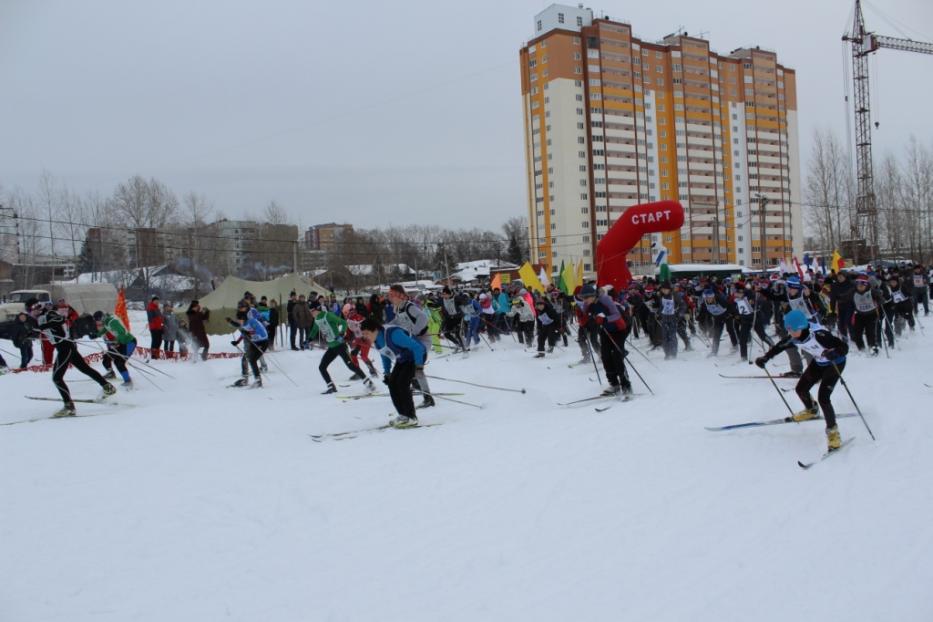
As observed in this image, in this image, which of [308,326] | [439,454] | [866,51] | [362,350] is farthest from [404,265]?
[439,454]

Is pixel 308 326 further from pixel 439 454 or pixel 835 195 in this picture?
pixel 835 195

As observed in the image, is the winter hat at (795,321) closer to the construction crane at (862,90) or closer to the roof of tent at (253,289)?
the roof of tent at (253,289)

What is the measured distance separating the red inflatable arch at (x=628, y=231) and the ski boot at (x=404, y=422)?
1084cm

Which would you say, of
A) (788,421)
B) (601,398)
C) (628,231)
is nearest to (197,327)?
(601,398)

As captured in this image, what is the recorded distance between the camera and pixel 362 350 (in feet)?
42.0

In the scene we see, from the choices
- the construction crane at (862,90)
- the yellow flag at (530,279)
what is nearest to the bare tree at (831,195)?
the construction crane at (862,90)

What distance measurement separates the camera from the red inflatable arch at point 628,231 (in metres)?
18.3

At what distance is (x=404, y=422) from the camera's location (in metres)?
8.48

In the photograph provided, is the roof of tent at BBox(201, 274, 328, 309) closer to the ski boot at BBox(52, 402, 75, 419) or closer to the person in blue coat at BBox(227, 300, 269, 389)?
the person in blue coat at BBox(227, 300, 269, 389)

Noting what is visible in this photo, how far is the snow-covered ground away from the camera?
4016mm

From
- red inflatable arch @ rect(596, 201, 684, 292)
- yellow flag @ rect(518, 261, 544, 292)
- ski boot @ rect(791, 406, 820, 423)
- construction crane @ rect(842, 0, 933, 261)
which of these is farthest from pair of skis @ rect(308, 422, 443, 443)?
construction crane @ rect(842, 0, 933, 261)

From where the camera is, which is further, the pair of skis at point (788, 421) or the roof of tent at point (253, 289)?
the roof of tent at point (253, 289)

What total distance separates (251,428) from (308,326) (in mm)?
10368

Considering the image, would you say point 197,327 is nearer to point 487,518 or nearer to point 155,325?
point 155,325
